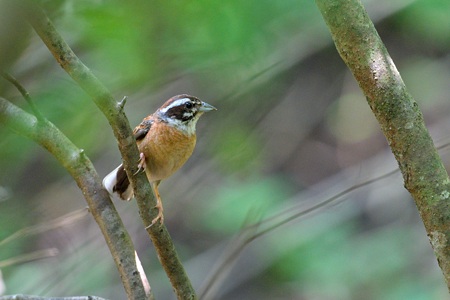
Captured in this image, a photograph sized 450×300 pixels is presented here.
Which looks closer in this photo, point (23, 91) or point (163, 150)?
point (23, 91)

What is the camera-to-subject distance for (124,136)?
3037mm

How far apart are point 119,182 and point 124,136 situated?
1236mm

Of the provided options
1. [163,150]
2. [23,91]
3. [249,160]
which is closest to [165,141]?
[163,150]

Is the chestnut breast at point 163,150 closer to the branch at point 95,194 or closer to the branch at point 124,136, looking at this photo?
the branch at point 95,194

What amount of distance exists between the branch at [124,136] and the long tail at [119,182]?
0.75 meters

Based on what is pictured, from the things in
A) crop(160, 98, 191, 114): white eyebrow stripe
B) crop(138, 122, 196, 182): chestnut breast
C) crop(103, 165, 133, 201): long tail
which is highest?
crop(160, 98, 191, 114): white eyebrow stripe

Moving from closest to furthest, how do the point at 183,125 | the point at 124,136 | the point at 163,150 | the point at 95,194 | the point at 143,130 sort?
the point at 124,136
the point at 95,194
the point at 163,150
the point at 143,130
the point at 183,125

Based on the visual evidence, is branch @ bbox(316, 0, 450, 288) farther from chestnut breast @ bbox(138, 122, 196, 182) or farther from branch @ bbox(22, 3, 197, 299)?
chestnut breast @ bbox(138, 122, 196, 182)

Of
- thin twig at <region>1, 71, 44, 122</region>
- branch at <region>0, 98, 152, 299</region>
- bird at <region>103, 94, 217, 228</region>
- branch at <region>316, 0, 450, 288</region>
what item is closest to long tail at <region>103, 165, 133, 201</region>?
bird at <region>103, 94, 217, 228</region>

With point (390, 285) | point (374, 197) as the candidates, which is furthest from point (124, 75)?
point (374, 197)

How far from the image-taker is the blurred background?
5621 millimetres

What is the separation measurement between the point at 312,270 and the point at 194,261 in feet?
5.18

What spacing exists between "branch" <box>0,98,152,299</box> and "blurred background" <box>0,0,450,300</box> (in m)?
1.53

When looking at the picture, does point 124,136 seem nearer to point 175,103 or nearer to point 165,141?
point 165,141
